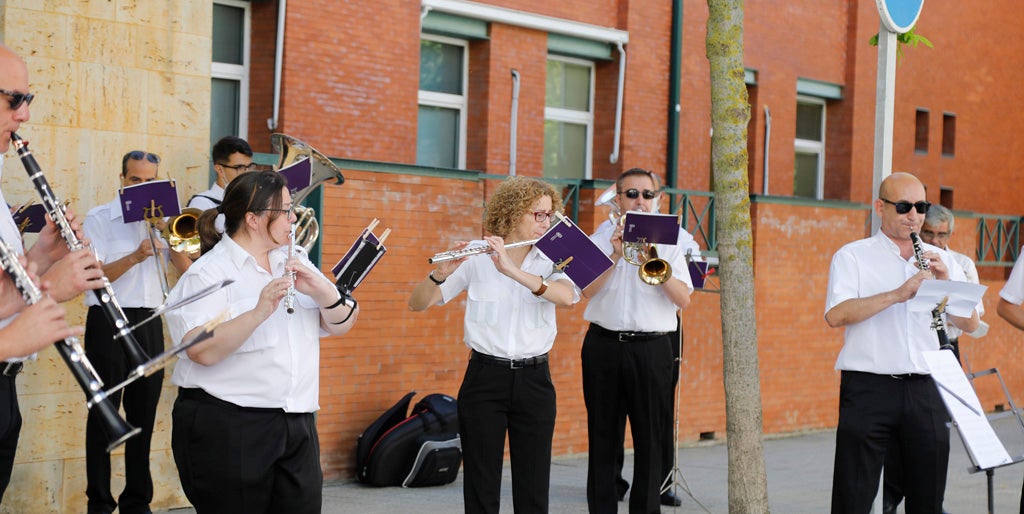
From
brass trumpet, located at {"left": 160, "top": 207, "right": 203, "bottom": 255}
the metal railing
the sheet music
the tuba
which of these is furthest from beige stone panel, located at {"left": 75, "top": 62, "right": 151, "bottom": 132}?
the metal railing

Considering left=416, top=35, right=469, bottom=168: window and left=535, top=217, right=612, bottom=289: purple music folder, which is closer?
left=535, top=217, right=612, bottom=289: purple music folder

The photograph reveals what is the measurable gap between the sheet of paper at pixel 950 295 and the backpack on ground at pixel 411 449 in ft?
13.1

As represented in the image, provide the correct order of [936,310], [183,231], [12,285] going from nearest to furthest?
[12,285] < [936,310] < [183,231]

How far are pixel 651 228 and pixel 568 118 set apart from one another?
6149 mm

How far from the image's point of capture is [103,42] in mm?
7855

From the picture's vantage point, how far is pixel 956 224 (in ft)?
49.9

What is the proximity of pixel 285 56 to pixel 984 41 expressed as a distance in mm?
11567

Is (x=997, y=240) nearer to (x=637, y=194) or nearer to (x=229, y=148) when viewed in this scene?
(x=637, y=194)

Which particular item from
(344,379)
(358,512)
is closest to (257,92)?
(344,379)

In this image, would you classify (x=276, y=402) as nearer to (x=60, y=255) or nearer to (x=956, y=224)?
(x=60, y=255)

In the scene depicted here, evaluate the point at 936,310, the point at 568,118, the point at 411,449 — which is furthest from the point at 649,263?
the point at 568,118

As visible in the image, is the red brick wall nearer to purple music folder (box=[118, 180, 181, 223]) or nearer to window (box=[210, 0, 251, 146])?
window (box=[210, 0, 251, 146])

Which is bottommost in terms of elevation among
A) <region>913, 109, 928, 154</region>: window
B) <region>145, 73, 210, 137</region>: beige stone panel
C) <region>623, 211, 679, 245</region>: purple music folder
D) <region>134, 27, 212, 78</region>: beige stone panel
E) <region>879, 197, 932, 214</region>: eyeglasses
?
<region>623, 211, 679, 245</region>: purple music folder

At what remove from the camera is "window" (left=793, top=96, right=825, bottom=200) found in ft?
53.9
